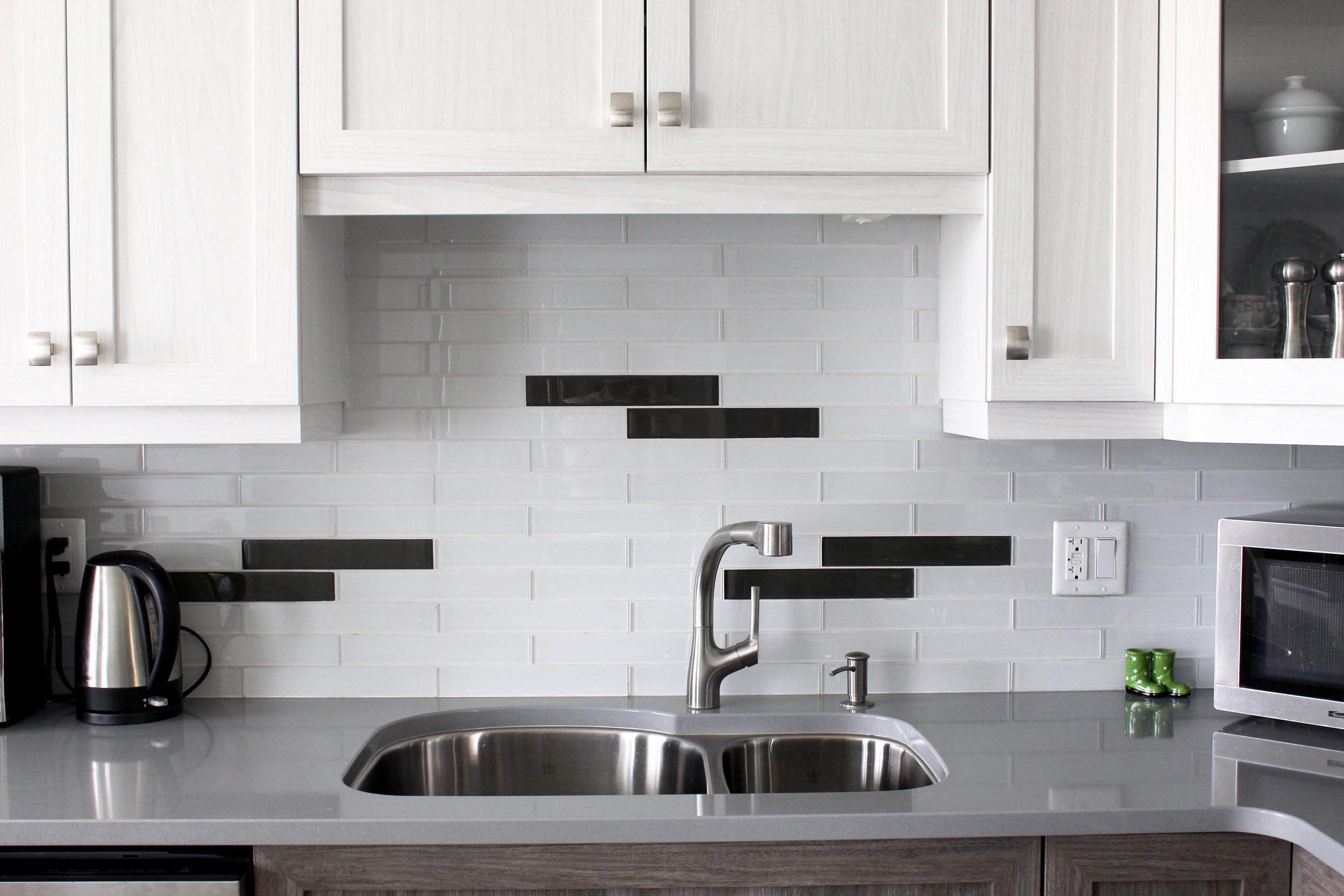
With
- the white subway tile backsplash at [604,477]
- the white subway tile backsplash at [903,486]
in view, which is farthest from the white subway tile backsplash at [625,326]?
the white subway tile backsplash at [903,486]

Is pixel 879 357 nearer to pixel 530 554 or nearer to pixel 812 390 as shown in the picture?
pixel 812 390

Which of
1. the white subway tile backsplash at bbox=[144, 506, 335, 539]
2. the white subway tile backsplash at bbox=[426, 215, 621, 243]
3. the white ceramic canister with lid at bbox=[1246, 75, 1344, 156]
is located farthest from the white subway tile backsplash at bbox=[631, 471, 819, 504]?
the white ceramic canister with lid at bbox=[1246, 75, 1344, 156]

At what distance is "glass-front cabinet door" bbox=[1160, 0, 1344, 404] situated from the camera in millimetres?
1522

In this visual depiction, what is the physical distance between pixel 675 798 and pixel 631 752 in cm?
39

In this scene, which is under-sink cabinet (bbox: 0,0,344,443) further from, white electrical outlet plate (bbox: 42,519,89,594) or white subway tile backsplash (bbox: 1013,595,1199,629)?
white subway tile backsplash (bbox: 1013,595,1199,629)

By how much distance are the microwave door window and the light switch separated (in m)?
0.29

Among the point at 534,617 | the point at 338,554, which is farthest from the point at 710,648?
the point at 338,554

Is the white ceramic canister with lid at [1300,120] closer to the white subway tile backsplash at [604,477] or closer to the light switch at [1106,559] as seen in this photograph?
the white subway tile backsplash at [604,477]

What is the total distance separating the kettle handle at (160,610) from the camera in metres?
1.68

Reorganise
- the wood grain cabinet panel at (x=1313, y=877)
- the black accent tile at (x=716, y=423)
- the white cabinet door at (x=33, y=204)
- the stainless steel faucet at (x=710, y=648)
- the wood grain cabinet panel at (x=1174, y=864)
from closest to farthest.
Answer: the wood grain cabinet panel at (x=1313, y=877)
the wood grain cabinet panel at (x=1174, y=864)
the white cabinet door at (x=33, y=204)
the stainless steel faucet at (x=710, y=648)
the black accent tile at (x=716, y=423)

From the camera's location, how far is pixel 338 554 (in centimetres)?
185

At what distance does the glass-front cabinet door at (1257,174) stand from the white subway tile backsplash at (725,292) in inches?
24.3

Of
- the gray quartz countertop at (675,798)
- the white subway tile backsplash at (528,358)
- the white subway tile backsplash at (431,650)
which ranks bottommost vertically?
the gray quartz countertop at (675,798)

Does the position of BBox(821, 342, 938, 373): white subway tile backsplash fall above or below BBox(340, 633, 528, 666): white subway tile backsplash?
above
